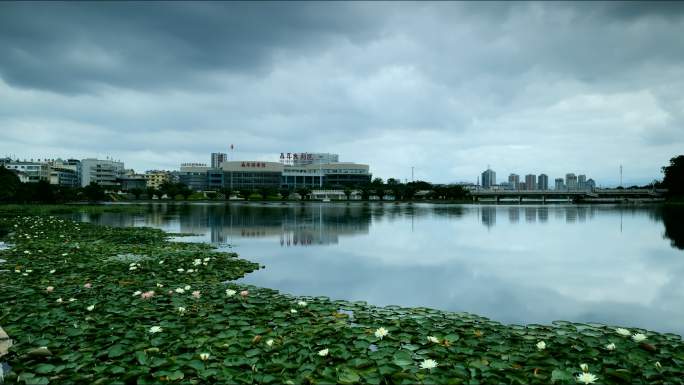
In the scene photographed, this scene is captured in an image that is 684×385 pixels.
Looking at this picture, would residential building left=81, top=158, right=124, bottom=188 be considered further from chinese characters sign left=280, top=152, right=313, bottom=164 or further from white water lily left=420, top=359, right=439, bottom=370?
white water lily left=420, top=359, right=439, bottom=370

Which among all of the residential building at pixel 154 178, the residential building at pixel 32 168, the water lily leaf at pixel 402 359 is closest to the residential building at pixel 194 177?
the residential building at pixel 154 178

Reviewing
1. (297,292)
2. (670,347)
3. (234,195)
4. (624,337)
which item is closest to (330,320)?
(297,292)

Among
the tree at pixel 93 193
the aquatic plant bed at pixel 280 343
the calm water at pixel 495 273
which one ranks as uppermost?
the tree at pixel 93 193

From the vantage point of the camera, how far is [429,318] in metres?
6.66

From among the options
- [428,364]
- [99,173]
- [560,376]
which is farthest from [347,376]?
[99,173]

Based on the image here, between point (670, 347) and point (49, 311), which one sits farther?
point (49, 311)

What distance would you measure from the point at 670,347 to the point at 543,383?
2.48 metres

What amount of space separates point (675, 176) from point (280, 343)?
9571 cm

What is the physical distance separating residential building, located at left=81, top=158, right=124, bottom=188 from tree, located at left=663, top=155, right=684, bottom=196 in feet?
482

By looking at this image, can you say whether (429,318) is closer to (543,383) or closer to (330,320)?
(330,320)

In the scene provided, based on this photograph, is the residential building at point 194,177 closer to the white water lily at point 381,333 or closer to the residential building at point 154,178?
the residential building at point 154,178

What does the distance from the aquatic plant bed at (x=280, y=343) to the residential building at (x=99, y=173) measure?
454ft

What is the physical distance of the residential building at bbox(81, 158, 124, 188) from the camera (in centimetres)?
12875

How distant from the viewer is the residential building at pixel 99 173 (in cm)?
12875
